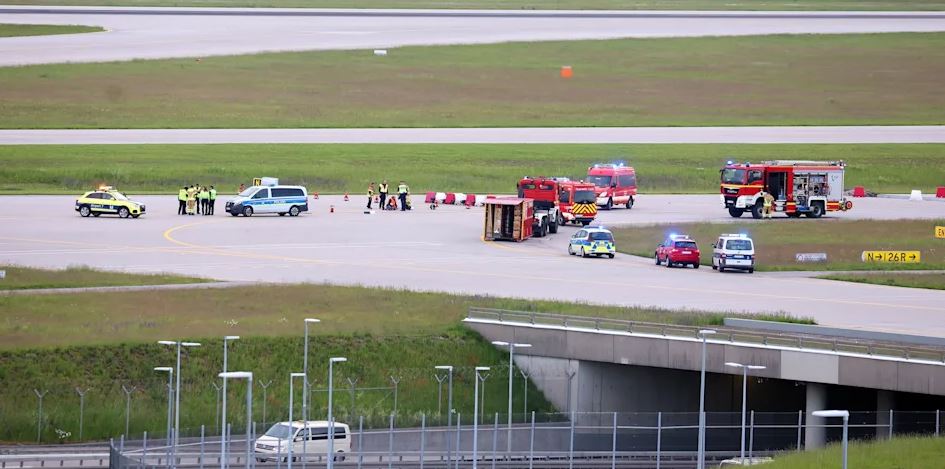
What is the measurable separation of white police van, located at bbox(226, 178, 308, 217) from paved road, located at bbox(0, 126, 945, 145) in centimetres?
2984

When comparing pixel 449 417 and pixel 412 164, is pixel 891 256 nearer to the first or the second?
pixel 449 417

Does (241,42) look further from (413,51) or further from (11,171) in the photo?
(11,171)

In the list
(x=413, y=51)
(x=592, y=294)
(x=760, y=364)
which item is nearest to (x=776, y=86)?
(x=413, y=51)

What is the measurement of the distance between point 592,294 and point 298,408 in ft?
64.6

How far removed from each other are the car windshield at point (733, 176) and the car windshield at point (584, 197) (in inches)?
371

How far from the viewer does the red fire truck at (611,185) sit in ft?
352

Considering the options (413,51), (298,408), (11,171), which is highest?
(413,51)

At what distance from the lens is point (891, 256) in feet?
277

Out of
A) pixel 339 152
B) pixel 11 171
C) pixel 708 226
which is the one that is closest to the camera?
pixel 708 226

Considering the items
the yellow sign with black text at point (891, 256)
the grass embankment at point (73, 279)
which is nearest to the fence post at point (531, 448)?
the grass embankment at point (73, 279)

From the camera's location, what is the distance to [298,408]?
55.4 metres

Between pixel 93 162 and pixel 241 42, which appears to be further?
pixel 241 42

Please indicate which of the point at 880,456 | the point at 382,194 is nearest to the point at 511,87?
the point at 382,194

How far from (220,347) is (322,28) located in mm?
124191
